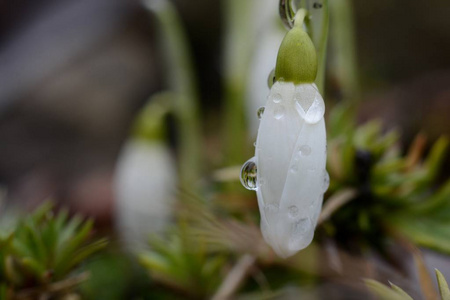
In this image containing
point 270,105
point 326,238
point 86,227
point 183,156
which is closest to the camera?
point 270,105

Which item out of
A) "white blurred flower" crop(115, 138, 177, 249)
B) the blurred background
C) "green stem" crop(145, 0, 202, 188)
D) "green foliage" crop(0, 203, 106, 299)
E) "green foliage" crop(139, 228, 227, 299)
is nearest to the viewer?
"green foliage" crop(0, 203, 106, 299)

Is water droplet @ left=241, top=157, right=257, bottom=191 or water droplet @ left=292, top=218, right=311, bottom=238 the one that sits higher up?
water droplet @ left=241, top=157, right=257, bottom=191

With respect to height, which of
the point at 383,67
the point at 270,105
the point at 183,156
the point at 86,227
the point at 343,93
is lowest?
the point at 383,67

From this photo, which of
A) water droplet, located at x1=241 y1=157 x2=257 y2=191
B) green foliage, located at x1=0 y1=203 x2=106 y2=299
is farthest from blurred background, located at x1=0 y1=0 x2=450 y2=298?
water droplet, located at x1=241 y1=157 x2=257 y2=191

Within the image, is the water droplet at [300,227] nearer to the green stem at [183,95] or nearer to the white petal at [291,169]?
the white petal at [291,169]

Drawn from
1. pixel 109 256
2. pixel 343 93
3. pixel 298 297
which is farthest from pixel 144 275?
pixel 343 93

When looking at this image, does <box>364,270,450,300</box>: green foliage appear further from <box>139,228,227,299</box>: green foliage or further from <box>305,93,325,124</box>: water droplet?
<box>139,228,227,299</box>: green foliage

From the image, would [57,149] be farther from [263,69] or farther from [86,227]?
[86,227]
